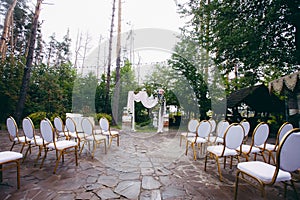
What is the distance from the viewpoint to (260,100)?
7.80 metres

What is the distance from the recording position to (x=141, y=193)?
2020mm

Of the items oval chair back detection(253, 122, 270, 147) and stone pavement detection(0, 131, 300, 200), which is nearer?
stone pavement detection(0, 131, 300, 200)

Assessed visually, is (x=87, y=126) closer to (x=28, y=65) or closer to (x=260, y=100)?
(x=28, y=65)

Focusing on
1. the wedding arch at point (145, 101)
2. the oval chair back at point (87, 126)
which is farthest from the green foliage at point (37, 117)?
the oval chair back at point (87, 126)

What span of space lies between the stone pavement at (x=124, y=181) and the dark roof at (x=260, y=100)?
18.1ft

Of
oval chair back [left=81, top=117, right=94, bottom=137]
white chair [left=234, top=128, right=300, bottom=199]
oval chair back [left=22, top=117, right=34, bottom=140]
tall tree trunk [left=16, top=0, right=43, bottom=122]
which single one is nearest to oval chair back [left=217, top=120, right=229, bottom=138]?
white chair [left=234, top=128, right=300, bottom=199]

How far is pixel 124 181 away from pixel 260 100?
816 centimetres

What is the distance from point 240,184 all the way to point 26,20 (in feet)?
51.0

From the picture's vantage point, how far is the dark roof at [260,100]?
291 inches

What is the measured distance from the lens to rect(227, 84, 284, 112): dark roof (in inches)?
291

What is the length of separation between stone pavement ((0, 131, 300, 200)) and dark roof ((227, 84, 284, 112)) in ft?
18.1

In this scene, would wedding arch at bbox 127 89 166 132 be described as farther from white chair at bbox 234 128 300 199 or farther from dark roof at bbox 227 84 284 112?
white chair at bbox 234 128 300 199

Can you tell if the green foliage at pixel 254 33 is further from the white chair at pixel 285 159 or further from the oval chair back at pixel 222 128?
the white chair at pixel 285 159

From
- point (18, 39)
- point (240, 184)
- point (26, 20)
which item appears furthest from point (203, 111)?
point (18, 39)
